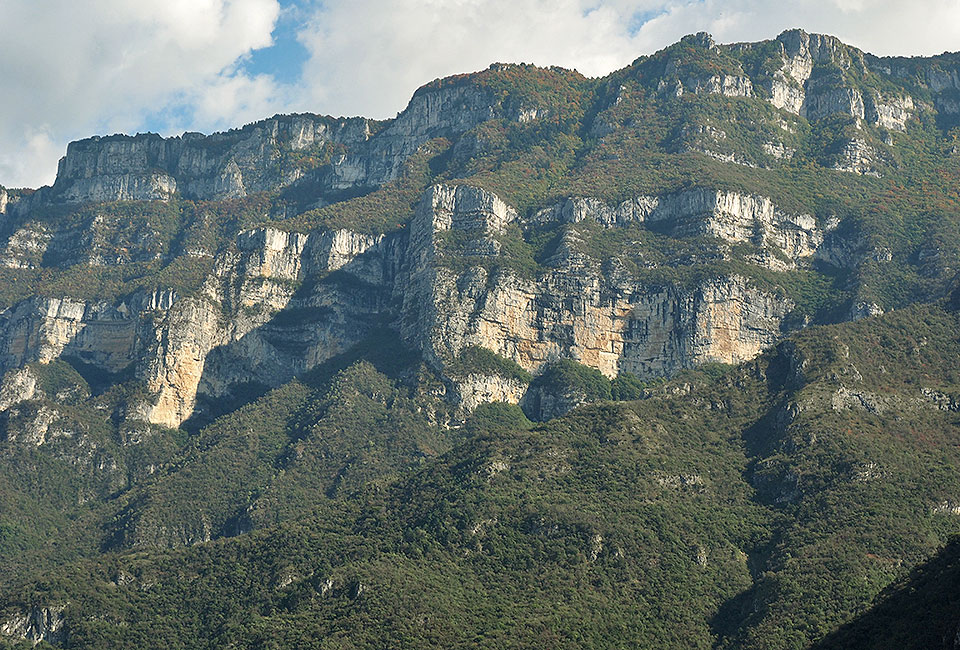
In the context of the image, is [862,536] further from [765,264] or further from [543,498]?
[765,264]

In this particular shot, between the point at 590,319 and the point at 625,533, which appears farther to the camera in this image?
the point at 590,319

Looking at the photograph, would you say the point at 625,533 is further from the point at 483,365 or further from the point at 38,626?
the point at 483,365

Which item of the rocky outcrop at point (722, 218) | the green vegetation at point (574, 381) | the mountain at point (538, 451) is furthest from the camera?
the rocky outcrop at point (722, 218)

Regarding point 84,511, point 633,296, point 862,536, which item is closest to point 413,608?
point 862,536

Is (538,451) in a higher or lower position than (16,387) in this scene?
lower

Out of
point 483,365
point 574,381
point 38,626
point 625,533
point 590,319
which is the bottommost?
point 38,626

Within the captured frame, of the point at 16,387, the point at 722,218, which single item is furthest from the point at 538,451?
the point at 16,387

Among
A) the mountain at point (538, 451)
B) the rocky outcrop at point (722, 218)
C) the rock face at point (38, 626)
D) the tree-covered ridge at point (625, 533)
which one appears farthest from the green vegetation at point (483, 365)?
the rock face at point (38, 626)

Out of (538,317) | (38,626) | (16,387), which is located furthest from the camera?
(16,387)

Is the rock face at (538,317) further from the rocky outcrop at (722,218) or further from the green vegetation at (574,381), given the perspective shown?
the green vegetation at (574,381)

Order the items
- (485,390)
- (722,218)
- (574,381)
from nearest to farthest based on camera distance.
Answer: (574,381)
(485,390)
(722,218)

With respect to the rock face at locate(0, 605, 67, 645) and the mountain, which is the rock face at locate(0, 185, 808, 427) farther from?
the rock face at locate(0, 605, 67, 645)
